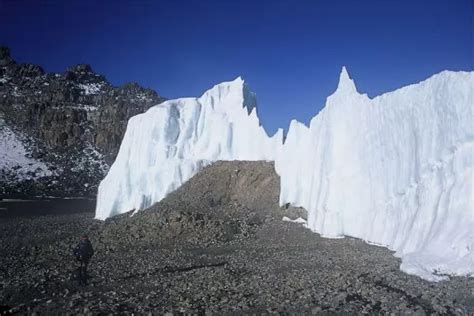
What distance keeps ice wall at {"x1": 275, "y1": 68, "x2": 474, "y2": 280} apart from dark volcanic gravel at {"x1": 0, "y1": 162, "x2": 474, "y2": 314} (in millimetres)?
1214

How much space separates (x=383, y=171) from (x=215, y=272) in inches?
403

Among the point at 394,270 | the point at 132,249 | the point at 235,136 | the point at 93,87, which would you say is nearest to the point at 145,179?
the point at 235,136

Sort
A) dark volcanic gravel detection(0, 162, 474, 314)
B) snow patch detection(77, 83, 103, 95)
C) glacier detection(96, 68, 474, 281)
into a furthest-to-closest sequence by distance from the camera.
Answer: snow patch detection(77, 83, 103, 95) → glacier detection(96, 68, 474, 281) → dark volcanic gravel detection(0, 162, 474, 314)

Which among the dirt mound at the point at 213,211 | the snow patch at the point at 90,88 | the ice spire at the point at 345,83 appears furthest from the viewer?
the snow patch at the point at 90,88

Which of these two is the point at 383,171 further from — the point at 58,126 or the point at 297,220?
the point at 58,126

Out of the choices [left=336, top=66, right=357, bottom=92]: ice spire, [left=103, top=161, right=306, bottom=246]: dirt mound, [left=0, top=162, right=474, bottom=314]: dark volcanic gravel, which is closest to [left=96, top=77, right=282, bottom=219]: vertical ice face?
[left=103, top=161, right=306, bottom=246]: dirt mound

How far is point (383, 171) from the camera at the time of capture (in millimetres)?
22312

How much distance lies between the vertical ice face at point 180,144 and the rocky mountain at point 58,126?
95.7 ft

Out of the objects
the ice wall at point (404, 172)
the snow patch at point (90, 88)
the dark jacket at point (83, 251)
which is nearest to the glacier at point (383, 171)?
the ice wall at point (404, 172)

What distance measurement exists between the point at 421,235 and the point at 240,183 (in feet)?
58.9

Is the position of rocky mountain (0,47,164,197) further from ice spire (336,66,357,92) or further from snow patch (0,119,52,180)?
ice spire (336,66,357,92)

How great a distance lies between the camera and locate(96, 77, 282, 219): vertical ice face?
38.1 meters

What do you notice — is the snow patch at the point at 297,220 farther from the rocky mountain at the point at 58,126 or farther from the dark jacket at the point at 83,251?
the rocky mountain at the point at 58,126

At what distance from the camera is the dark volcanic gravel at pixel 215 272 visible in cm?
1321
